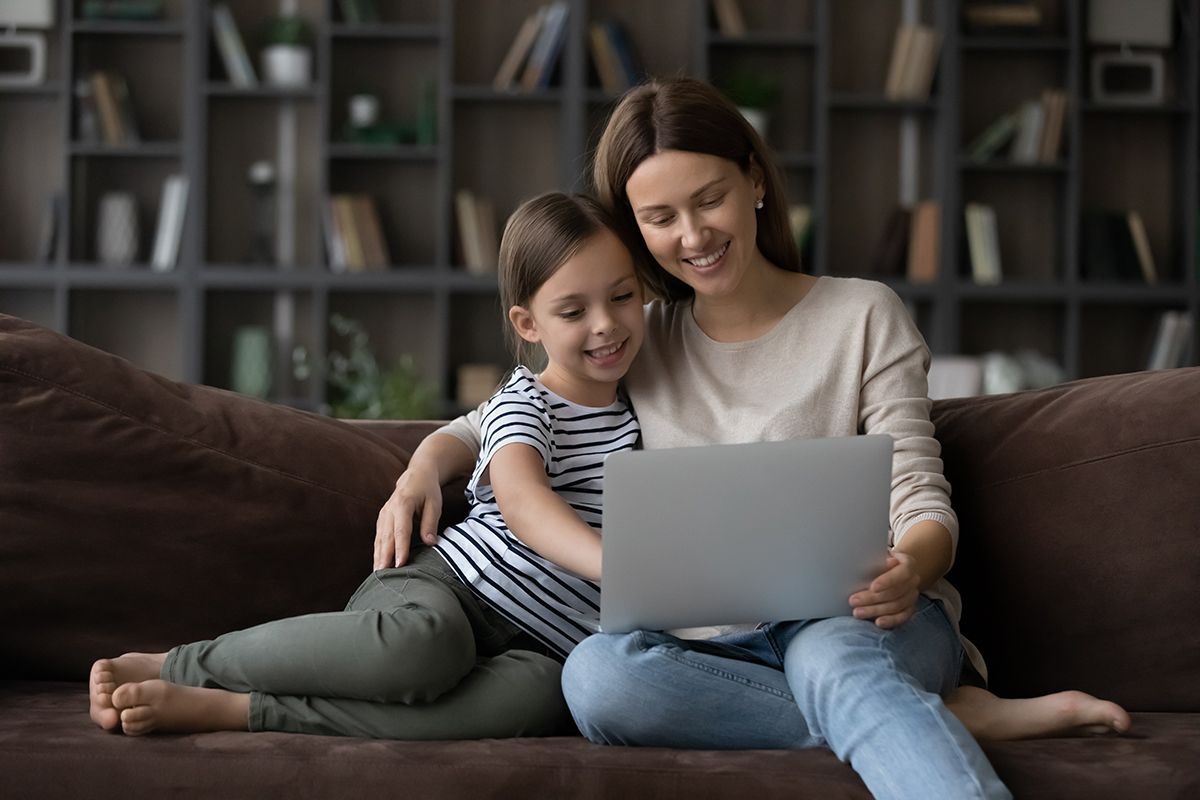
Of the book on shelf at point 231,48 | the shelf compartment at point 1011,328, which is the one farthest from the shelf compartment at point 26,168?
the shelf compartment at point 1011,328

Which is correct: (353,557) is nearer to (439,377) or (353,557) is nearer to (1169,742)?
(1169,742)

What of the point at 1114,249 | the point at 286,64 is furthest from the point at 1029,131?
the point at 286,64

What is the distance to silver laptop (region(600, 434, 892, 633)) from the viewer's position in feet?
4.07

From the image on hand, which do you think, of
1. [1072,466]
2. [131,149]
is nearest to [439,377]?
[131,149]

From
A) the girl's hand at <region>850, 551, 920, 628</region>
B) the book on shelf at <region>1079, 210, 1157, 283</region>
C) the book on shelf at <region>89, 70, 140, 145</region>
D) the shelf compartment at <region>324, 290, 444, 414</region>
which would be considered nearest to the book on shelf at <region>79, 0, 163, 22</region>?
the book on shelf at <region>89, 70, 140, 145</region>

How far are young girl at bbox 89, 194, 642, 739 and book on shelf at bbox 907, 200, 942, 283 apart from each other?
3053mm

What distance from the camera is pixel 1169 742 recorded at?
1.34 meters

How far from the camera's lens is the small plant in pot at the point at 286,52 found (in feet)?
14.8

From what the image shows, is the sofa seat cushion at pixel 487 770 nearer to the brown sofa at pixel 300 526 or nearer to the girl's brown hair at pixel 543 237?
the brown sofa at pixel 300 526

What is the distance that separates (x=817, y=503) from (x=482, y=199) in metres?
3.63

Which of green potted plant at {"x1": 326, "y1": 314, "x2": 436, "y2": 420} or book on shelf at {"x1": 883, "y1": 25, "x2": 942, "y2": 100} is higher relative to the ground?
book on shelf at {"x1": 883, "y1": 25, "x2": 942, "y2": 100}

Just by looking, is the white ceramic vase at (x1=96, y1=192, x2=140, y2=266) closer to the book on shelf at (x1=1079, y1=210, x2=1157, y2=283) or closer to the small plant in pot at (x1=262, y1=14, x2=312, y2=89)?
the small plant in pot at (x1=262, y1=14, x2=312, y2=89)

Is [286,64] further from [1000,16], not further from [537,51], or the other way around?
[1000,16]

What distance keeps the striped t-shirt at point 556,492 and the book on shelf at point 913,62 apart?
3265 millimetres
